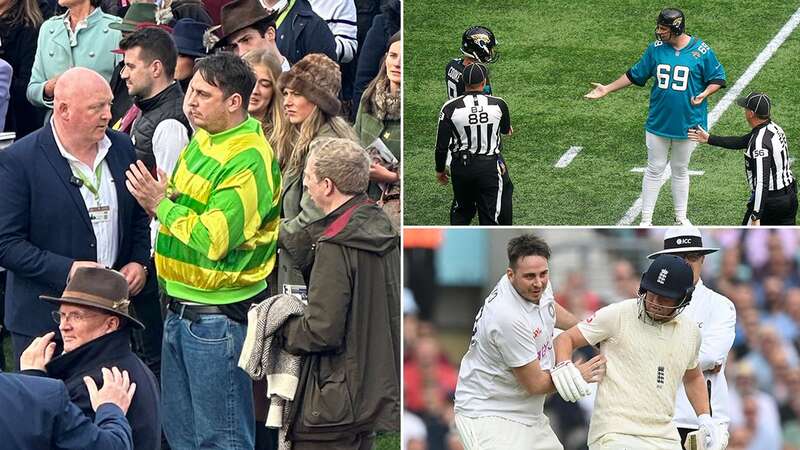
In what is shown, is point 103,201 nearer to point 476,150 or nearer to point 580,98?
point 476,150

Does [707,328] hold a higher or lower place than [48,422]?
higher

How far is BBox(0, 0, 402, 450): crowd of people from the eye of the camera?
5.54 metres

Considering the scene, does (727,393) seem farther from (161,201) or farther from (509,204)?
(509,204)

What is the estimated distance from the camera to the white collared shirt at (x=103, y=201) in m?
6.08

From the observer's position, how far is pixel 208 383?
19.1 feet

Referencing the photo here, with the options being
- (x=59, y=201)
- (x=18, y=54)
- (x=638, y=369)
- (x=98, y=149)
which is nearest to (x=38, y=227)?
(x=59, y=201)

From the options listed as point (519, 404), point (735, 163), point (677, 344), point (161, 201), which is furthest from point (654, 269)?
point (735, 163)

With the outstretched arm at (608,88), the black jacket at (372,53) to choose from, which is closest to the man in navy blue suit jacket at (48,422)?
the black jacket at (372,53)

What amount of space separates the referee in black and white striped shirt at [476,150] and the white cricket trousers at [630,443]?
3.24 metres

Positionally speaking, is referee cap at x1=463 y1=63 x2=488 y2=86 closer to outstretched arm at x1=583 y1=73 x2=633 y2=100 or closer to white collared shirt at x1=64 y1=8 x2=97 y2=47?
outstretched arm at x1=583 y1=73 x2=633 y2=100

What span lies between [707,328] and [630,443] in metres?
0.62

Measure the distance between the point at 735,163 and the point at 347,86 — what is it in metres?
2.94

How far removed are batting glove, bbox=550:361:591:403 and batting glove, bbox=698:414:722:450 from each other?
1.68 ft

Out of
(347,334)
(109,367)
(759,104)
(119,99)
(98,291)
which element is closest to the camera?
(109,367)
